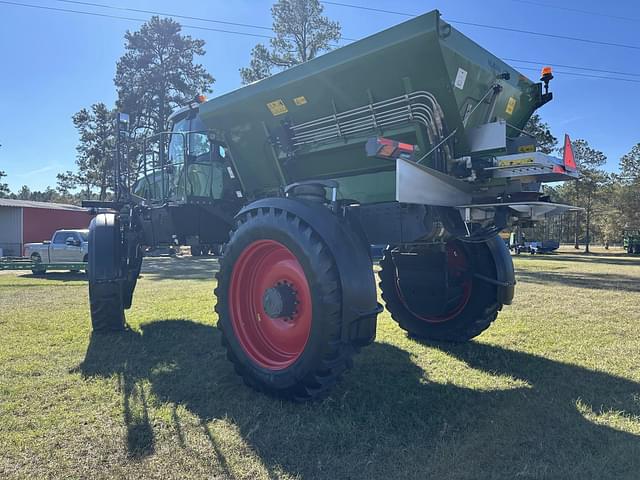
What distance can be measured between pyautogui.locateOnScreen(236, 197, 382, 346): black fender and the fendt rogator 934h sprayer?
0.04 feet

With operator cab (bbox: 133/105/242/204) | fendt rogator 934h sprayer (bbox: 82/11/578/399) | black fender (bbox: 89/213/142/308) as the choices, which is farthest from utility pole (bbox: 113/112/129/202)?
fendt rogator 934h sprayer (bbox: 82/11/578/399)

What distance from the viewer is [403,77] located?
12.5ft

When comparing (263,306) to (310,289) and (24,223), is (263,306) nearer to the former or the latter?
(310,289)

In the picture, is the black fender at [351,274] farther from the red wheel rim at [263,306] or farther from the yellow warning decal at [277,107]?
the yellow warning decal at [277,107]

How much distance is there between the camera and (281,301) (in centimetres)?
387

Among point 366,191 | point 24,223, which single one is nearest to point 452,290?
point 366,191

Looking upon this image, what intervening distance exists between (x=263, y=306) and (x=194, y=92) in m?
34.1

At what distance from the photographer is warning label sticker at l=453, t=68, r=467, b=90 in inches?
149

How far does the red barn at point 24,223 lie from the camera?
32.0 meters

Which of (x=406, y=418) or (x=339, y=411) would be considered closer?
(x=406, y=418)

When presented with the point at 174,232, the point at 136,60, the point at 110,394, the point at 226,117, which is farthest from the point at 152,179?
the point at 136,60

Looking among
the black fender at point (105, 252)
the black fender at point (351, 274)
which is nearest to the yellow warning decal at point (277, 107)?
the black fender at point (351, 274)

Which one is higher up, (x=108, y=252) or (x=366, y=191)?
(x=366, y=191)

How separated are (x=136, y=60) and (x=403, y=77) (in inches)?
1420
